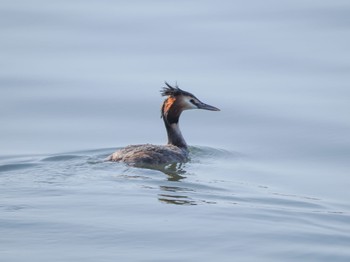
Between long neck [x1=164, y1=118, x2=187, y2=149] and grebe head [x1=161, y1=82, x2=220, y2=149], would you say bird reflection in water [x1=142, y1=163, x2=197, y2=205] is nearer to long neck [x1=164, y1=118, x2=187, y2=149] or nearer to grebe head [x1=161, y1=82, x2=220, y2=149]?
long neck [x1=164, y1=118, x2=187, y2=149]

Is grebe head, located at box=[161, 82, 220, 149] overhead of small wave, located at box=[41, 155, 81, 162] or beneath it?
overhead

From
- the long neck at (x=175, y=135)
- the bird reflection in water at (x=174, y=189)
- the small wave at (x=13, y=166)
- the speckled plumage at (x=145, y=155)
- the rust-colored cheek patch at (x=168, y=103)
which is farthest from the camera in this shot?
the rust-colored cheek patch at (x=168, y=103)

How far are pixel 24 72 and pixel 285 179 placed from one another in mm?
6287

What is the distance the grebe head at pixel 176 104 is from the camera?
17.3 m

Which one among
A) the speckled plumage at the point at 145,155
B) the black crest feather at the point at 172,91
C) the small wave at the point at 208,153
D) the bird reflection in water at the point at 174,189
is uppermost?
the black crest feather at the point at 172,91

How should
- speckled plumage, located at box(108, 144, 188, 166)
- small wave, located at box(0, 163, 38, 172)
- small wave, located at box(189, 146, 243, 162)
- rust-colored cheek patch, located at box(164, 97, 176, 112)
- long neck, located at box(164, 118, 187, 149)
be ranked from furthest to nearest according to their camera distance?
rust-colored cheek patch, located at box(164, 97, 176, 112), long neck, located at box(164, 118, 187, 149), small wave, located at box(189, 146, 243, 162), speckled plumage, located at box(108, 144, 188, 166), small wave, located at box(0, 163, 38, 172)

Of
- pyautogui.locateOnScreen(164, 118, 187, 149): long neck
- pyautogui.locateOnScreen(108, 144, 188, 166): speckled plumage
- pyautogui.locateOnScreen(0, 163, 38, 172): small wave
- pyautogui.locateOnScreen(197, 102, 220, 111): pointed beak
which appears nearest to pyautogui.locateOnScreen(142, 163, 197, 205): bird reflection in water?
pyautogui.locateOnScreen(108, 144, 188, 166): speckled plumage

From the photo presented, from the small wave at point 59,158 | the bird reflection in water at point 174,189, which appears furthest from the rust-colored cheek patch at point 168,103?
the small wave at point 59,158

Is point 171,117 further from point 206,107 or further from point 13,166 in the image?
point 13,166

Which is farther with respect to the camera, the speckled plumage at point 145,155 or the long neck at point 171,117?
the long neck at point 171,117

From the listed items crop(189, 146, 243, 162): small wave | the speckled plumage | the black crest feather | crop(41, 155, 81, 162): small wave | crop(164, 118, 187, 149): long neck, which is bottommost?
crop(41, 155, 81, 162): small wave

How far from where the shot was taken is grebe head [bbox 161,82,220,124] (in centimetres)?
1734

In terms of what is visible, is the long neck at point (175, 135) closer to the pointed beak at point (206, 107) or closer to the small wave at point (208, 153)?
the small wave at point (208, 153)

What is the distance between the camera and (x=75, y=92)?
1862 centimetres
